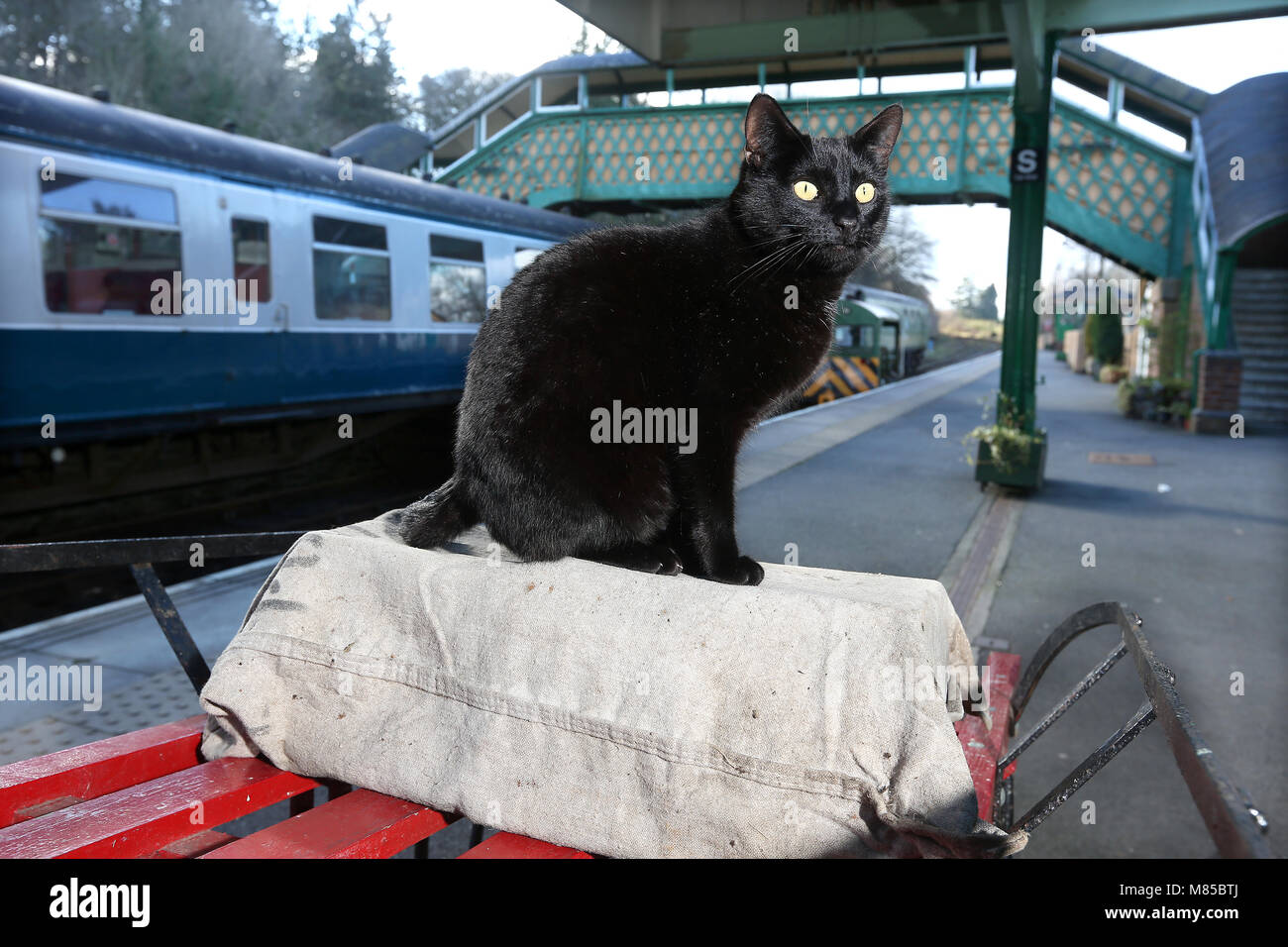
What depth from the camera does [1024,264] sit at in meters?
8.54

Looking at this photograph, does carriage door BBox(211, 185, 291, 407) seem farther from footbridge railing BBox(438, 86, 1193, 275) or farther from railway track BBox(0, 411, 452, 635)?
footbridge railing BBox(438, 86, 1193, 275)

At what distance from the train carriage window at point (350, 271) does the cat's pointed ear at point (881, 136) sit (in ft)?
25.9

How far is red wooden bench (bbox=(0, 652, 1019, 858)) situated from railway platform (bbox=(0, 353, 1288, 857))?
1788 millimetres

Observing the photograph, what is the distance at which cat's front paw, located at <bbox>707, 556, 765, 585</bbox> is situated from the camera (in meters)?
2.02

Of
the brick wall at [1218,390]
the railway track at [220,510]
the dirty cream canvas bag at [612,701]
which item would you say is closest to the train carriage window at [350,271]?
the railway track at [220,510]

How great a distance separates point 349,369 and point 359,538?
8.11 meters

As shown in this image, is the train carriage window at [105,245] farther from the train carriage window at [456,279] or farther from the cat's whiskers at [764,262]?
the cat's whiskers at [764,262]

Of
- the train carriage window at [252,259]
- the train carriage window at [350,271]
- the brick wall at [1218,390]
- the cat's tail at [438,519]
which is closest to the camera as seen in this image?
the cat's tail at [438,519]

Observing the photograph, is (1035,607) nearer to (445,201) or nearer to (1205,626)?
(1205,626)

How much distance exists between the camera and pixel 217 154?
8.12 meters

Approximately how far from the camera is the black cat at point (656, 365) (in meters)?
1.98

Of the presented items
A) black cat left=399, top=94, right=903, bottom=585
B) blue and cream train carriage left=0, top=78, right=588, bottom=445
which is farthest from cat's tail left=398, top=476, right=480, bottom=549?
blue and cream train carriage left=0, top=78, right=588, bottom=445

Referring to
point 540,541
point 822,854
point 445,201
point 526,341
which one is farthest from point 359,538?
point 445,201

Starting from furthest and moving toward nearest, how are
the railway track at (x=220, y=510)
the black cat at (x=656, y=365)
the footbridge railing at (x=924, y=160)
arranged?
1. the footbridge railing at (x=924, y=160)
2. the railway track at (x=220, y=510)
3. the black cat at (x=656, y=365)
